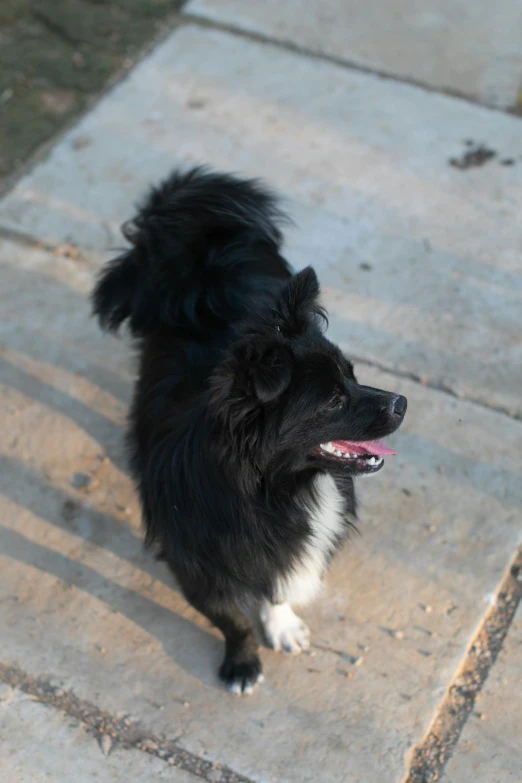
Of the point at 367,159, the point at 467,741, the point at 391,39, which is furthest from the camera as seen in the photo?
the point at 391,39

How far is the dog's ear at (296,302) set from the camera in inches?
92.4

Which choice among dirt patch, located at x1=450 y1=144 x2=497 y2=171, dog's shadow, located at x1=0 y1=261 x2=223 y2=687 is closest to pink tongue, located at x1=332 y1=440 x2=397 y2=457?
dog's shadow, located at x1=0 y1=261 x2=223 y2=687

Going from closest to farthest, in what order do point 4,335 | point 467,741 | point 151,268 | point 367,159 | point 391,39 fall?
point 467,741
point 151,268
point 4,335
point 367,159
point 391,39

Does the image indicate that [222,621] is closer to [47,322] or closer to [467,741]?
[467,741]

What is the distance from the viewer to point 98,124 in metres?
4.82

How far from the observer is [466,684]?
2850 mm

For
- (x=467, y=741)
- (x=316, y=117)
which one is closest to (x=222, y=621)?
(x=467, y=741)

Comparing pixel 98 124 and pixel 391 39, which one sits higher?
pixel 391 39

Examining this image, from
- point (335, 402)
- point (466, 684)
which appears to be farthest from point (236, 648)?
point (335, 402)

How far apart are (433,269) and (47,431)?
2.10 meters

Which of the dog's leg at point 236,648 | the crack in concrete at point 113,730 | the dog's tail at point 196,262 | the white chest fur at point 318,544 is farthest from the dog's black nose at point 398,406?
the crack in concrete at point 113,730

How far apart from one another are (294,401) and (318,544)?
25.4 inches

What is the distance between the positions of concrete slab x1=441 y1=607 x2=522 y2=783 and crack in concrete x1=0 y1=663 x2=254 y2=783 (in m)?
0.72

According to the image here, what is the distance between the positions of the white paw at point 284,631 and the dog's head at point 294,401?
0.75 metres
